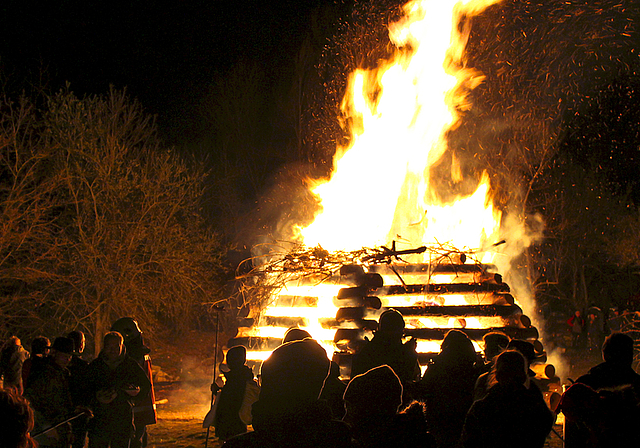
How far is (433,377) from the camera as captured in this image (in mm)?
4910

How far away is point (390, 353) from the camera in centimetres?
549

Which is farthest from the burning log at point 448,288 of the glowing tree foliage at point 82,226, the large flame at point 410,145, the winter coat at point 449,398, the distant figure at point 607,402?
the glowing tree foliage at point 82,226

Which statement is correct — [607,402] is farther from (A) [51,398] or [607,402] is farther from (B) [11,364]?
(B) [11,364]

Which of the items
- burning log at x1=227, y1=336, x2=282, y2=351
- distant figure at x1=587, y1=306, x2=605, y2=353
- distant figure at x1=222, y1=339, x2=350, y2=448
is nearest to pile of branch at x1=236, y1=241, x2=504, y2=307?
burning log at x1=227, y1=336, x2=282, y2=351

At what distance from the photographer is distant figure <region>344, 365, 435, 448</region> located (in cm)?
301

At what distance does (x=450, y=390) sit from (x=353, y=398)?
6.66ft

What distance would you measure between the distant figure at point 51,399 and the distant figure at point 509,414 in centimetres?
401

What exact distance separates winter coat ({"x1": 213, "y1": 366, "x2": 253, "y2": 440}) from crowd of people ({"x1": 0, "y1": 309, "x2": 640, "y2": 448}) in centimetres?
1

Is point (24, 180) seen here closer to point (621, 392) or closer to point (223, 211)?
point (223, 211)

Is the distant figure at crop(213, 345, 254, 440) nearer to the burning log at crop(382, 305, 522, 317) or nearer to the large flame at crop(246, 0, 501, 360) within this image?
the burning log at crop(382, 305, 522, 317)

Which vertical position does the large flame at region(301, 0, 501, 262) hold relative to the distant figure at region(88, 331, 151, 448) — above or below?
above

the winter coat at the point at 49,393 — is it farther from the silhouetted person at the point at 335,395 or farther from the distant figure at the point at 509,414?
the distant figure at the point at 509,414

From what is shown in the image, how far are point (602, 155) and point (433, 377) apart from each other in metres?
26.6

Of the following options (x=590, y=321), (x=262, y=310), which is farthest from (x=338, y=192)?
(x=590, y=321)
